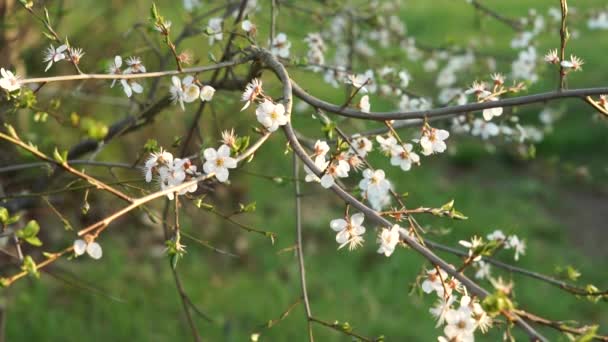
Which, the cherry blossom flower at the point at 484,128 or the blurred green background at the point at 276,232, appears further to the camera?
the blurred green background at the point at 276,232

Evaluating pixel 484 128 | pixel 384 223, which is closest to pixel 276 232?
pixel 484 128

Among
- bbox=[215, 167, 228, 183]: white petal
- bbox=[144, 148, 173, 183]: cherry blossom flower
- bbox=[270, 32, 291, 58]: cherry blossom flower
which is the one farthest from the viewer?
bbox=[270, 32, 291, 58]: cherry blossom flower

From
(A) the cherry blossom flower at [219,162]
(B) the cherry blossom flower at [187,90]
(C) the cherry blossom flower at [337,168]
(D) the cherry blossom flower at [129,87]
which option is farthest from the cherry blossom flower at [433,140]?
(D) the cherry blossom flower at [129,87]

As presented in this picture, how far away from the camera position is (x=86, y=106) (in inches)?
209

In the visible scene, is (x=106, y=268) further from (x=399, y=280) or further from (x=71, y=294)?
(x=399, y=280)

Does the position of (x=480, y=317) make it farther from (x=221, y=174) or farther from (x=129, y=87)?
(x=129, y=87)

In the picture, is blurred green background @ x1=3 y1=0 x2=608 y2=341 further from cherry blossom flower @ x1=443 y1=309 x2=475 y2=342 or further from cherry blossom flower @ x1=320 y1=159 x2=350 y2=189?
cherry blossom flower @ x1=443 y1=309 x2=475 y2=342

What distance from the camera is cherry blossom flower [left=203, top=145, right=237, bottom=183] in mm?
1476

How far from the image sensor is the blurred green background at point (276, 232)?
4.02 meters

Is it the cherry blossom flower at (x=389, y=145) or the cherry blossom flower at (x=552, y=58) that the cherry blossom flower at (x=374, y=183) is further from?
the cherry blossom flower at (x=552, y=58)

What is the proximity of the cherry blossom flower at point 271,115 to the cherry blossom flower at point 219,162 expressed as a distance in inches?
3.9

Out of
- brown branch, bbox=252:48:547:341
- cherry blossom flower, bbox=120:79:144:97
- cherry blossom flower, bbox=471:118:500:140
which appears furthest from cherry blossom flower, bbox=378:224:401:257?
cherry blossom flower, bbox=471:118:500:140

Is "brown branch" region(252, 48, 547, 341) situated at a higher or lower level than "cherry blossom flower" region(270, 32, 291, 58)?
lower

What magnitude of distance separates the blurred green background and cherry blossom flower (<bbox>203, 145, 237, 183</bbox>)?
3.28 feet
